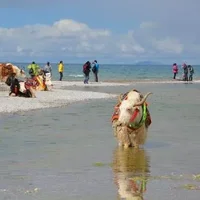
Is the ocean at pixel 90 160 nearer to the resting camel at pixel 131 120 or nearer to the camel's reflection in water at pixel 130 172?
the camel's reflection in water at pixel 130 172

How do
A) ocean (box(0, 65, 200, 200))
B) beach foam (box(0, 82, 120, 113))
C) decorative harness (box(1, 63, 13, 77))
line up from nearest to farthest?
ocean (box(0, 65, 200, 200)) → beach foam (box(0, 82, 120, 113)) → decorative harness (box(1, 63, 13, 77))

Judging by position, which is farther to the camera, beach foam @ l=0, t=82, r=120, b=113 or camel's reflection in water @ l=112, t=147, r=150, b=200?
beach foam @ l=0, t=82, r=120, b=113

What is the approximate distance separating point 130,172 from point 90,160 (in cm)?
Answer: 140

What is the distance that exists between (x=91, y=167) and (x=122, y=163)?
785 mm

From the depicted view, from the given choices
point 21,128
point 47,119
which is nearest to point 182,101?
point 47,119

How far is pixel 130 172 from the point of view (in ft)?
34.8

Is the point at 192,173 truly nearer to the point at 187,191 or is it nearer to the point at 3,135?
the point at 187,191

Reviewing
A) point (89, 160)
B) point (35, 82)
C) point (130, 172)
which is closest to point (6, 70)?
point (35, 82)

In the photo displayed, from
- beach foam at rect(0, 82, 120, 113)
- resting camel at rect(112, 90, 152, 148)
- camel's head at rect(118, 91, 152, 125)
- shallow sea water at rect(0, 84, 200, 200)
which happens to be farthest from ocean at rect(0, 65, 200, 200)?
beach foam at rect(0, 82, 120, 113)

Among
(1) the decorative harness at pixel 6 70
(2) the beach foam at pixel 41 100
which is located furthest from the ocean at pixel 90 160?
(1) the decorative harness at pixel 6 70

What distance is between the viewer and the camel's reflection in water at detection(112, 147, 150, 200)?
8844 millimetres

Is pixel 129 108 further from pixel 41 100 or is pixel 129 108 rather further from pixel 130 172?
pixel 41 100

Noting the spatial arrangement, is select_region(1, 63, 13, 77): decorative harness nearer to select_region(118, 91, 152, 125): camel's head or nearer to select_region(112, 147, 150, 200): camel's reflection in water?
select_region(112, 147, 150, 200): camel's reflection in water

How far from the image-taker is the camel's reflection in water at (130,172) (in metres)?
8.84
